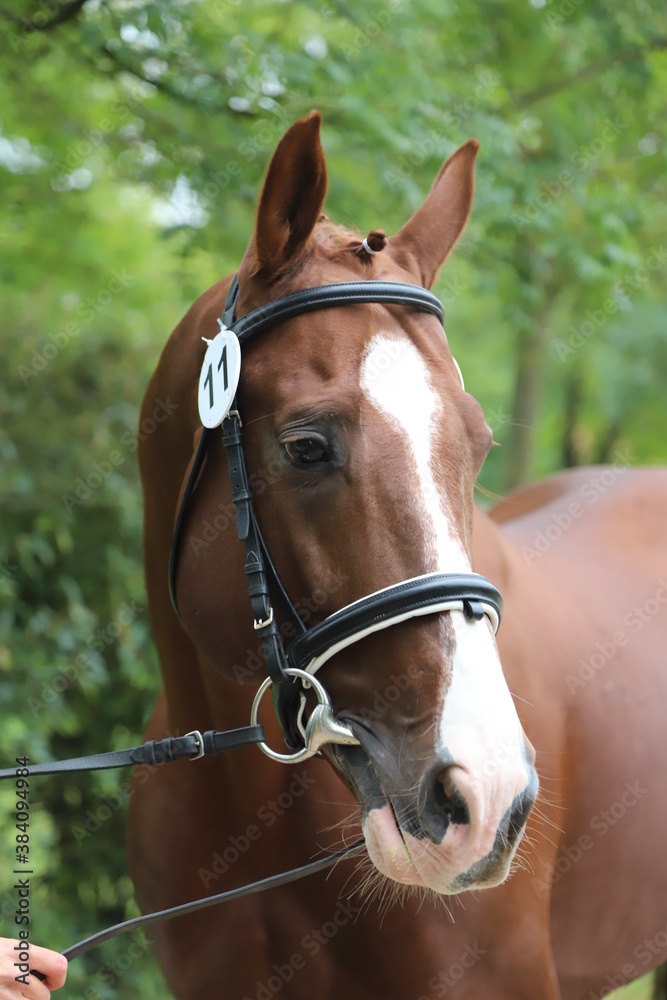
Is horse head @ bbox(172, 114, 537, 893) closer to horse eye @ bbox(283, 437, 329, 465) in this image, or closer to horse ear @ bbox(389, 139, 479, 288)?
horse eye @ bbox(283, 437, 329, 465)

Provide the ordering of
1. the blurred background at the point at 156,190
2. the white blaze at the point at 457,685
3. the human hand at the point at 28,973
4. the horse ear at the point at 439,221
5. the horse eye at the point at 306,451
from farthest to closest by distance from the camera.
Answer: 1. the blurred background at the point at 156,190
2. the horse ear at the point at 439,221
3. the horse eye at the point at 306,451
4. the human hand at the point at 28,973
5. the white blaze at the point at 457,685

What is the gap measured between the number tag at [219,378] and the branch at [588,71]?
4223mm

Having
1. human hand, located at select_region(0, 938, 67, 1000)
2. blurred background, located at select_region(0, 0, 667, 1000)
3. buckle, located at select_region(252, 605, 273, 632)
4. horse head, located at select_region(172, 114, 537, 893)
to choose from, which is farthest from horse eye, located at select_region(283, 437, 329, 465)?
blurred background, located at select_region(0, 0, 667, 1000)

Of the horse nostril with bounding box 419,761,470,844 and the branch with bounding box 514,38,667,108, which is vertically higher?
the branch with bounding box 514,38,667,108

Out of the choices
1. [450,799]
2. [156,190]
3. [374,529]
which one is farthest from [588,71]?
[450,799]

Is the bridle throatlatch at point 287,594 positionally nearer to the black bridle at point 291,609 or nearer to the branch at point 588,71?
the black bridle at point 291,609

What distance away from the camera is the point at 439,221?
245 centimetres

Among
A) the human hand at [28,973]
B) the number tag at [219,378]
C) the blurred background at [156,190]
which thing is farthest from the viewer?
the blurred background at [156,190]

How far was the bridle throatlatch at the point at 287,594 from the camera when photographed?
5.68 ft

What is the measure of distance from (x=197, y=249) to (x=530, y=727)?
364 cm

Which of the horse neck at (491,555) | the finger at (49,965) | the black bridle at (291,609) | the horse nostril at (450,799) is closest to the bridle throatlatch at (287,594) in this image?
the black bridle at (291,609)

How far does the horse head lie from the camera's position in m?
1.66

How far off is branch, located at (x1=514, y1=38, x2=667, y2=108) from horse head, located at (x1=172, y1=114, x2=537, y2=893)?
12.9 feet

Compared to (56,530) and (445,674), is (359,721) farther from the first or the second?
(56,530)
